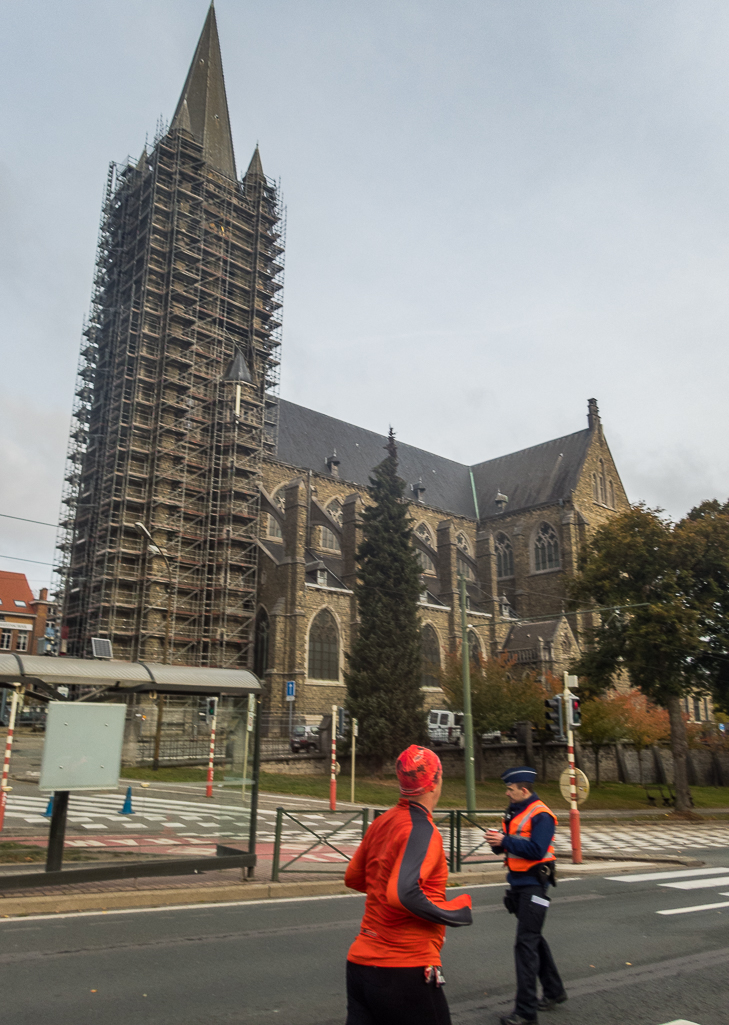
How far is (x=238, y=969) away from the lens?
5746 mm

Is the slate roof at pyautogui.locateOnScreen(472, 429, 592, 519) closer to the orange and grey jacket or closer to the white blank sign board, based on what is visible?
the white blank sign board

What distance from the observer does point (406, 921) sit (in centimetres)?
288

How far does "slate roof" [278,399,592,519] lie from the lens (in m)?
48.5

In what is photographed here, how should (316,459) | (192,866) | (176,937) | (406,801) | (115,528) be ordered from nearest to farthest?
(406,801)
(176,937)
(192,866)
(115,528)
(316,459)

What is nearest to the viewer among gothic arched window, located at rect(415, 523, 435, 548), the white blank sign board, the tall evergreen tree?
the white blank sign board

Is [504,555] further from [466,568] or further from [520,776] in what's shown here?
[520,776]

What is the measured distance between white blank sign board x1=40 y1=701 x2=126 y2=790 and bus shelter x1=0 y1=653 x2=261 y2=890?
0.35 ft

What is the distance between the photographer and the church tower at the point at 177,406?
3806 cm

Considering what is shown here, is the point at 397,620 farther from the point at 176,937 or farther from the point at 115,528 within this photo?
the point at 176,937

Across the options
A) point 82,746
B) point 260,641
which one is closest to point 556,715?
→ point 82,746

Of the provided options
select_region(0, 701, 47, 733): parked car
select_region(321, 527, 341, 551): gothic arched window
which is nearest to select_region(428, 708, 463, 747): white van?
select_region(321, 527, 341, 551): gothic arched window

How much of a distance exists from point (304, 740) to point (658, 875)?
20.4 metres

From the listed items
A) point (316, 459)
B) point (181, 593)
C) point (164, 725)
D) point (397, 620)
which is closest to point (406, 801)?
point (164, 725)

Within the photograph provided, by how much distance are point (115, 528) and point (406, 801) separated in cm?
3749
